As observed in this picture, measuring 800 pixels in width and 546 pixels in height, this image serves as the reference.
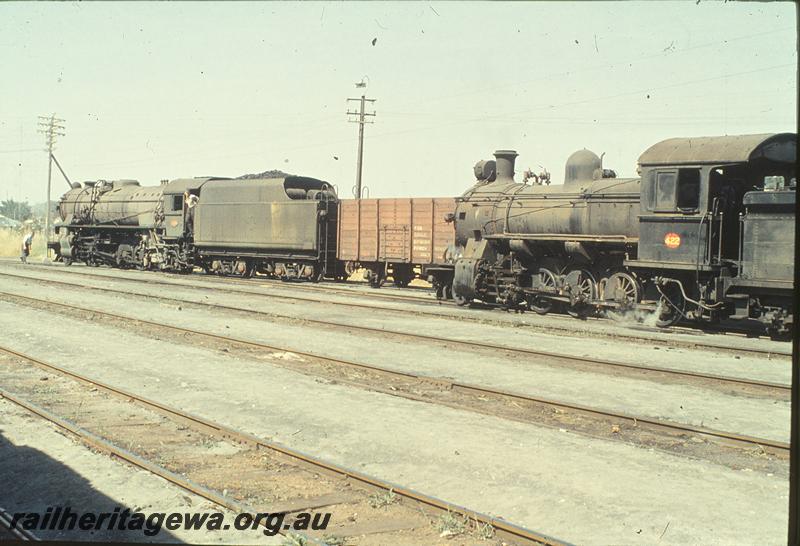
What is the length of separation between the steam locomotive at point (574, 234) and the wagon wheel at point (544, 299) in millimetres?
45

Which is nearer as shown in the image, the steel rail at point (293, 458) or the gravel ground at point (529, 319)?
the steel rail at point (293, 458)

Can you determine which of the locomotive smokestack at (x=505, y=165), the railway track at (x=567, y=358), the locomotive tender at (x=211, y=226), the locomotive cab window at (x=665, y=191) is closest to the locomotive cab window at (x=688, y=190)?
the locomotive cab window at (x=665, y=191)

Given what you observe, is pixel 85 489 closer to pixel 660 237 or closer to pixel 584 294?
pixel 660 237

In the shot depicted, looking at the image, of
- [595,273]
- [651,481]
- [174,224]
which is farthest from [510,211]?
[174,224]

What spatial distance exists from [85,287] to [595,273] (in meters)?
16.4

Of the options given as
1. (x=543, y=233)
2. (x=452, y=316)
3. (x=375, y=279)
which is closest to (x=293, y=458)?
(x=452, y=316)

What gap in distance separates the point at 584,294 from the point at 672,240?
2949 millimetres

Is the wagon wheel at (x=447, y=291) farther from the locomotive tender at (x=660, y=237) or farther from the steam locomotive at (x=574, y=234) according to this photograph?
the locomotive tender at (x=660, y=237)

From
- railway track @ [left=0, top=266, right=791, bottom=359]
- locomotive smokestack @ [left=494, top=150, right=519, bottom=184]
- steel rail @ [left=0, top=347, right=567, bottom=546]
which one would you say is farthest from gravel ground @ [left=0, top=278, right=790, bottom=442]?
locomotive smokestack @ [left=494, top=150, right=519, bottom=184]

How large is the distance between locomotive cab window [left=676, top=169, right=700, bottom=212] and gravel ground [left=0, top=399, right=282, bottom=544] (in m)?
11.3

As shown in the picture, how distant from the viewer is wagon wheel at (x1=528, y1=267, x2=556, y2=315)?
1797 cm

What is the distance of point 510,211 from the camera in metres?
18.7

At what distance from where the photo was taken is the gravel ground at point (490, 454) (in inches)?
220

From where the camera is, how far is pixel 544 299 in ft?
61.1
